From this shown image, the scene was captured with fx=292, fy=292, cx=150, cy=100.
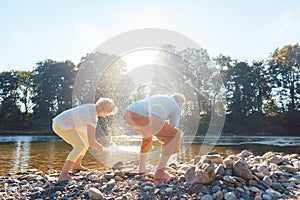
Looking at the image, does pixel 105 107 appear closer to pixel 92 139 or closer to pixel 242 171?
pixel 92 139

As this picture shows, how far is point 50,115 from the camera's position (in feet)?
125

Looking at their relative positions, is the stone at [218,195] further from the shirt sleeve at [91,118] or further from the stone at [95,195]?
the shirt sleeve at [91,118]

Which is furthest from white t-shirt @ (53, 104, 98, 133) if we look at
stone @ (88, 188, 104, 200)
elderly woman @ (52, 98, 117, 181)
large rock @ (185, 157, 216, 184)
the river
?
the river

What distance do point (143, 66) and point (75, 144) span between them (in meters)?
6.69

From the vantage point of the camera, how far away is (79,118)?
4.22 metres

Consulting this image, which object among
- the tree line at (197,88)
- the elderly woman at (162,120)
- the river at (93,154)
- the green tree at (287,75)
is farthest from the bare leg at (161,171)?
the green tree at (287,75)

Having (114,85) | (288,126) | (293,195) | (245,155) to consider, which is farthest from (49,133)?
(293,195)

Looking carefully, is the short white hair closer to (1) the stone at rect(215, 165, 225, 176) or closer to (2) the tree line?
(1) the stone at rect(215, 165, 225, 176)

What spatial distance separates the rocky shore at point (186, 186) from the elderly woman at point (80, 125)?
308mm

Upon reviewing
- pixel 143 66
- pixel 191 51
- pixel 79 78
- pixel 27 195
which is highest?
pixel 191 51

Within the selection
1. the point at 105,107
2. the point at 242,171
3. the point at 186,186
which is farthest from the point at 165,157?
the point at 105,107

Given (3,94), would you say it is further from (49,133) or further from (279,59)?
(279,59)

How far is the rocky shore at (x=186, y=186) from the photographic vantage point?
3.25 m

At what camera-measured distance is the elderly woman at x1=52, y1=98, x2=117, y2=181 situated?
4113mm
